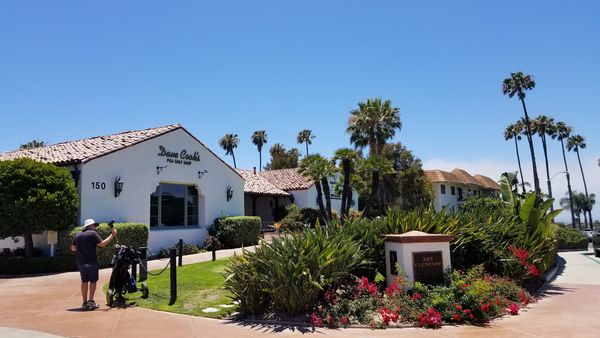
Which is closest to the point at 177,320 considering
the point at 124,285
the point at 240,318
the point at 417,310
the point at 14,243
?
the point at 240,318

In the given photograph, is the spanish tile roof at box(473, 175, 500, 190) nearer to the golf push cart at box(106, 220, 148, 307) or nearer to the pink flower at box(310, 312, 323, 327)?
the golf push cart at box(106, 220, 148, 307)

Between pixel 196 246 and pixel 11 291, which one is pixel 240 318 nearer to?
pixel 11 291

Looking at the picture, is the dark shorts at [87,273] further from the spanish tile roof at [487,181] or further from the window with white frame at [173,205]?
the spanish tile roof at [487,181]

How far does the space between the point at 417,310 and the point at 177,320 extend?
4.09 meters

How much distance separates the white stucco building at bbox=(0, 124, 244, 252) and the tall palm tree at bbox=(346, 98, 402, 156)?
67.6 ft

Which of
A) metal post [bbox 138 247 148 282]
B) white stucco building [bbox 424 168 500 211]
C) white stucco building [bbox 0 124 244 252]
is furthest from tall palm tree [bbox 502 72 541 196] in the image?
metal post [bbox 138 247 148 282]

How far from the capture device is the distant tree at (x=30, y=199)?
581 inches

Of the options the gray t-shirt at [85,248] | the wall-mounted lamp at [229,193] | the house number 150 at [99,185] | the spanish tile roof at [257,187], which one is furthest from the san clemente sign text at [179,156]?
the gray t-shirt at [85,248]

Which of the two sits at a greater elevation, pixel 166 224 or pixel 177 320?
pixel 166 224

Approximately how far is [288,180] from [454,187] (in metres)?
26.3

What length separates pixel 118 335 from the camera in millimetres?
6973

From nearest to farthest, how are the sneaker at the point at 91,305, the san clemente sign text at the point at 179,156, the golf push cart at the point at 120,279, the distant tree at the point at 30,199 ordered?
the sneaker at the point at 91,305 < the golf push cart at the point at 120,279 < the distant tree at the point at 30,199 < the san clemente sign text at the point at 179,156

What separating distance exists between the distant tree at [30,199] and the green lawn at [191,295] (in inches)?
189

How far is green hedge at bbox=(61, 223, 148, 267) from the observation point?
1599cm
